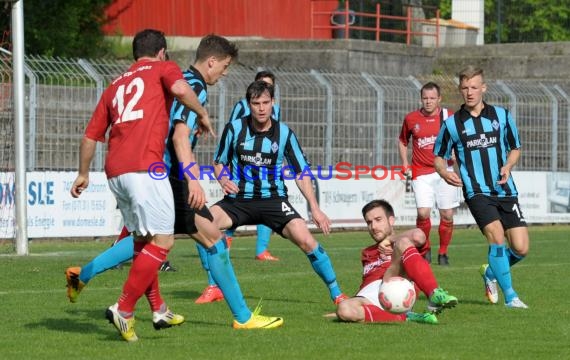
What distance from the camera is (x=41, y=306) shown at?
34.3 feet

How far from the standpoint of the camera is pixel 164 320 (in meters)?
8.77

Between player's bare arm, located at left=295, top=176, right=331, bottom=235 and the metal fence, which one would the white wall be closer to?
the metal fence

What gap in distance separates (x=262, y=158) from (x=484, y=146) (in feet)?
6.19

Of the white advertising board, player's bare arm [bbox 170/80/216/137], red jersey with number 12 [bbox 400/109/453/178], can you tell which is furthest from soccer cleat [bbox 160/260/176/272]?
player's bare arm [bbox 170/80/216/137]

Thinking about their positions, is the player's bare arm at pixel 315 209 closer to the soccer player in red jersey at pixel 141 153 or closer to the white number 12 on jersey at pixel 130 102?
the soccer player in red jersey at pixel 141 153

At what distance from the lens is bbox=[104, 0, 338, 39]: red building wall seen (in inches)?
1319

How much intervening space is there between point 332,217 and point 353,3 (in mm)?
15303

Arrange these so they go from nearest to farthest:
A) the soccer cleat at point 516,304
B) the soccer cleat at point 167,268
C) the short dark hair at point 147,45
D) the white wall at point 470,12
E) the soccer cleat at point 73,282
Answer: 1. the short dark hair at point 147,45
2. the soccer cleat at point 73,282
3. the soccer cleat at point 516,304
4. the soccer cleat at point 167,268
5. the white wall at point 470,12

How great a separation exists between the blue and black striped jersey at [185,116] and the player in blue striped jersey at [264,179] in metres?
1.35

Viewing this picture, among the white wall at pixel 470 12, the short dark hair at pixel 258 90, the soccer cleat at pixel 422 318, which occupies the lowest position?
the soccer cleat at pixel 422 318

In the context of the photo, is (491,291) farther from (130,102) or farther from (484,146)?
(130,102)

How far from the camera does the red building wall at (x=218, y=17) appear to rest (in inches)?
1319

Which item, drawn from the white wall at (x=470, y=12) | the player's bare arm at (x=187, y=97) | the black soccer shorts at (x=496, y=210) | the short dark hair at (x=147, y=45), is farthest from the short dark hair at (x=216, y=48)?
the white wall at (x=470, y=12)

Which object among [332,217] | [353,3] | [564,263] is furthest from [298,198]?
[353,3]
